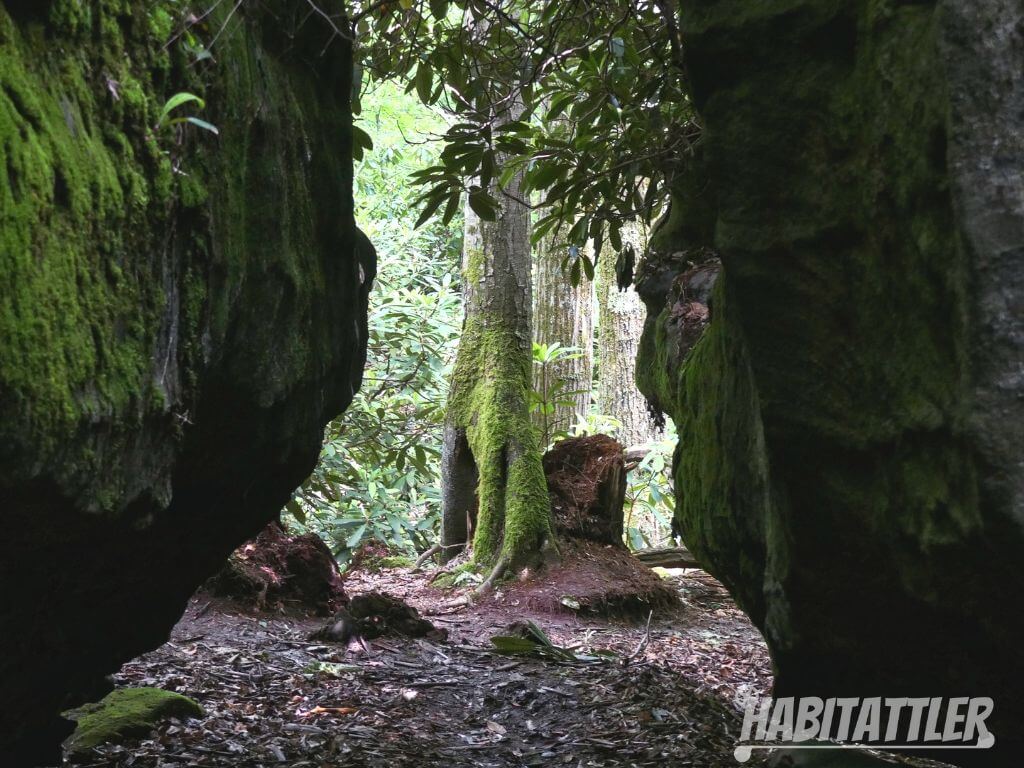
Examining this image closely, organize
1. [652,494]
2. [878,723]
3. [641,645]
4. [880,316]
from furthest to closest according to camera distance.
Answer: [652,494] → [641,645] → [878,723] → [880,316]

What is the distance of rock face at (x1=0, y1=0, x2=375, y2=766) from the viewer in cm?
160

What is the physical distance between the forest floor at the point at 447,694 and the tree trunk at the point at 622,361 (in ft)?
19.0

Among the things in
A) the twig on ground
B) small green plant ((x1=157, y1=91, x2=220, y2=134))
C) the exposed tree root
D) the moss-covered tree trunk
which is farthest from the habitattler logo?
the moss-covered tree trunk

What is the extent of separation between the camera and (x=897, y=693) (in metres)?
2.58

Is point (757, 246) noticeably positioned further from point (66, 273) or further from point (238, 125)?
point (66, 273)

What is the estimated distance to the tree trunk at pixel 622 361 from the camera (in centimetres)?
1214

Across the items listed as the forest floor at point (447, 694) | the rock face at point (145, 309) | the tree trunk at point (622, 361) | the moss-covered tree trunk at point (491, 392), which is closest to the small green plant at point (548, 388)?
the moss-covered tree trunk at point (491, 392)

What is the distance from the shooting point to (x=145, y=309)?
6.52 ft

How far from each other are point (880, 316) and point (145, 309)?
1.69 m

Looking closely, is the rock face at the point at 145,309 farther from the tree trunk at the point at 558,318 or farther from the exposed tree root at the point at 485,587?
the tree trunk at the point at 558,318

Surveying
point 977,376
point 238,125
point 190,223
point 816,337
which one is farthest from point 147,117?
point 977,376

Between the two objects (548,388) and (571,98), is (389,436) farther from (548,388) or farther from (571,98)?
(571,98)

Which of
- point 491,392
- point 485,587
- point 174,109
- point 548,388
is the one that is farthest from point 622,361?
point 174,109

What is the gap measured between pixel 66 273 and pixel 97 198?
0.21 metres
